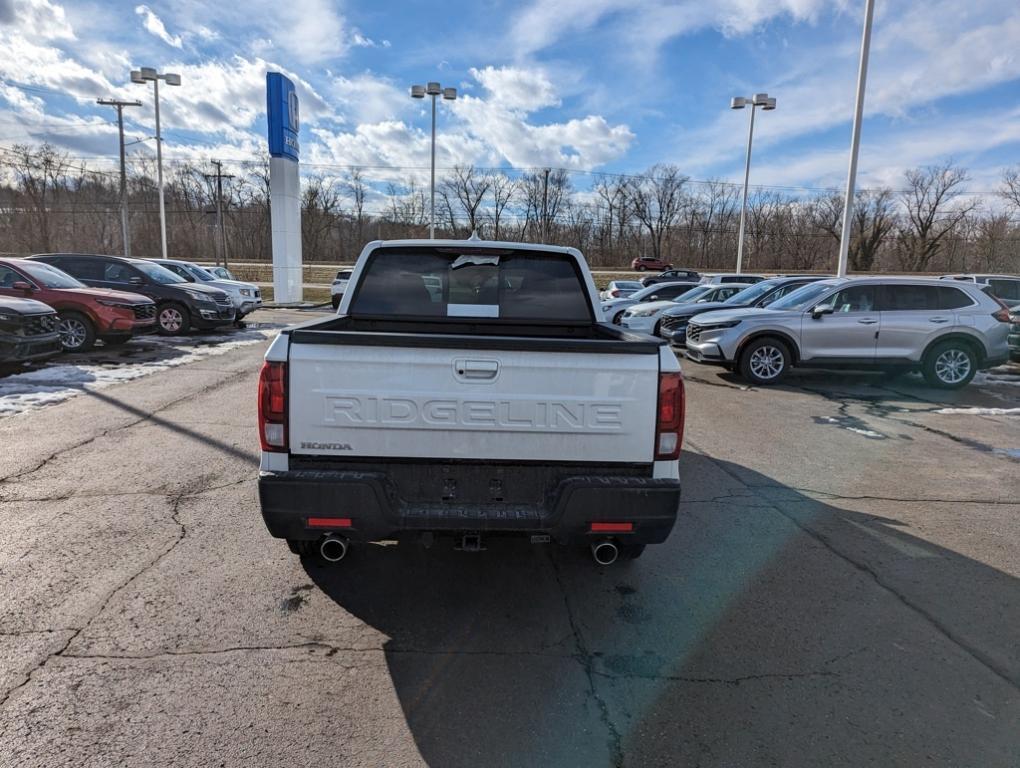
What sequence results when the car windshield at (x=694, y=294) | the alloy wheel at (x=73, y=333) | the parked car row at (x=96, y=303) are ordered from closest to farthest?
1. the parked car row at (x=96, y=303)
2. the alloy wheel at (x=73, y=333)
3. the car windshield at (x=694, y=294)

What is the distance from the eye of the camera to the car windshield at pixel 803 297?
10.6 metres

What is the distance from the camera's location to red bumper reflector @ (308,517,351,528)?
2.93m

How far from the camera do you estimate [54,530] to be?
4.30 metres

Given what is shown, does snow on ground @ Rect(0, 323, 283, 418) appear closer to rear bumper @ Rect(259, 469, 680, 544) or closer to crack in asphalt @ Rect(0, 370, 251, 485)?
crack in asphalt @ Rect(0, 370, 251, 485)

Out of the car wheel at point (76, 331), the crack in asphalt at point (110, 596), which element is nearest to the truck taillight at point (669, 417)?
the crack in asphalt at point (110, 596)

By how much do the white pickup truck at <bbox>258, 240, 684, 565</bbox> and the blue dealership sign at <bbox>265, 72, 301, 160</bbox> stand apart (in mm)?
26065

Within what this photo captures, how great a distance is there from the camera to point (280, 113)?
25.5m

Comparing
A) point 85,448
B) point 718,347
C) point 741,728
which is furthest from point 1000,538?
point 85,448

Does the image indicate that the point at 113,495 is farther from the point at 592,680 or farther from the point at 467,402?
the point at 592,680

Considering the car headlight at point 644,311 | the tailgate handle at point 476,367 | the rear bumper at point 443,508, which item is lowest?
the rear bumper at point 443,508

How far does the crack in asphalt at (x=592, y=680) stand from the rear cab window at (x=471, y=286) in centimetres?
192

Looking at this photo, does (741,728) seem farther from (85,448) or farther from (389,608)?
(85,448)

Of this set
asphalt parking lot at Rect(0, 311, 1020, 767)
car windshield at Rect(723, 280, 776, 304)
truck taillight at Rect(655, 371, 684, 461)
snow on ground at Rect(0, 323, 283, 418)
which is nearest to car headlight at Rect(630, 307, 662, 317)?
car windshield at Rect(723, 280, 776, 304)

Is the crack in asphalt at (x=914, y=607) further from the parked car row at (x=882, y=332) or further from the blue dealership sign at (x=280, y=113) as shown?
the blue dealership sign at (x=280, y=113)
